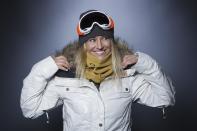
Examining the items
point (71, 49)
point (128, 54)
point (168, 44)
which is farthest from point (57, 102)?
point (168, 44)

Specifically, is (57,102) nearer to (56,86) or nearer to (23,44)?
(56,86)

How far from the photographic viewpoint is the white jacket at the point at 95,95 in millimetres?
2248

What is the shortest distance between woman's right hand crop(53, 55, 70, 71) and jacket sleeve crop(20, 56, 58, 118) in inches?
0.8

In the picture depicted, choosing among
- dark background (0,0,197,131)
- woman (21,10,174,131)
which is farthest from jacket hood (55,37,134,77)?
dark background (0,0,197,131)

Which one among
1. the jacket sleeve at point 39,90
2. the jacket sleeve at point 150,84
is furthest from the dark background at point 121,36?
the jacket sleeve at point 150,84

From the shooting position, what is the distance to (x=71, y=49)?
7.78ft

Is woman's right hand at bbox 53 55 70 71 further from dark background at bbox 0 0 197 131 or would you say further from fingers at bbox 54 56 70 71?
dark background at bbox 0 0 197 131

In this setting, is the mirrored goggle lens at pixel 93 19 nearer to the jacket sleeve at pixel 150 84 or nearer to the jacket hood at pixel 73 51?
the jacket hood at pixel 73 51

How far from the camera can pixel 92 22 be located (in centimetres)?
234

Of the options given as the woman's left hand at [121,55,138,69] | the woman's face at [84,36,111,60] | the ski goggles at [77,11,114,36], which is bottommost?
the woman's left hand at [121,55,138,69]

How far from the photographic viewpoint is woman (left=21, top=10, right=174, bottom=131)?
2.26 m

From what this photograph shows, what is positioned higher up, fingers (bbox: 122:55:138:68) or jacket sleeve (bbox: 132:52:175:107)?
fingers (bbox: 122:55:138:68)

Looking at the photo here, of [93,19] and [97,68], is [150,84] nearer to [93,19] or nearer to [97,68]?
[97,68]

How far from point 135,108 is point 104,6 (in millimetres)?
849
